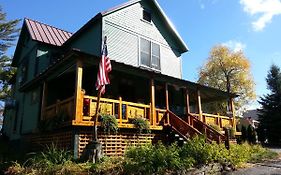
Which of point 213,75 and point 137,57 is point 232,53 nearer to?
point 213,75

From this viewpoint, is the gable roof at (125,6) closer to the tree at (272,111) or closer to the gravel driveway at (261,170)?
the gravel driveway at (261,170)

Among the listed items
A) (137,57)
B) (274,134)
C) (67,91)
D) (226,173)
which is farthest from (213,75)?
(226,173)

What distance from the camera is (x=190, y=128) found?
13.3m

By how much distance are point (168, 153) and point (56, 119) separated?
5291 mm

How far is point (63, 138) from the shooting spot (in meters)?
11.8

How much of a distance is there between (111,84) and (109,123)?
16.9 feet

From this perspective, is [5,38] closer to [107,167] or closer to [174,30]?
[174,30]

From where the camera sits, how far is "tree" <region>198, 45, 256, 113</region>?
139 feet

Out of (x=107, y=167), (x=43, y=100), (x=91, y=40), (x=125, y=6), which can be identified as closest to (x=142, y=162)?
(x=107, y=167)

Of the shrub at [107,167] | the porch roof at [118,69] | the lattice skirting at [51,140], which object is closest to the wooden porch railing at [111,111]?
the lattice skirting at [51,140]

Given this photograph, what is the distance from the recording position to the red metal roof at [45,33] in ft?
62.9

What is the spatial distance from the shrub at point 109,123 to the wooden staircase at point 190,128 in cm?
341

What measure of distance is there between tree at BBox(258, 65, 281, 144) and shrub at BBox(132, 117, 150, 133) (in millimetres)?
22806

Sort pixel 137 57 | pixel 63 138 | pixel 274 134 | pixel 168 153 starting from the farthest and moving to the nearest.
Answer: pixel 274 134 < pixel 137 57 < pixel 63 138 < pixel 168 153
